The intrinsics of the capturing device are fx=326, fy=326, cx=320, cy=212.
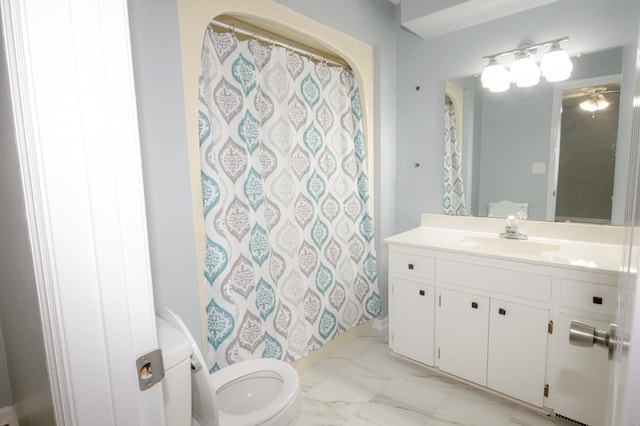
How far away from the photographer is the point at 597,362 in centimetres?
148

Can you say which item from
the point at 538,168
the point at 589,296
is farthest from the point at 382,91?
the point at 589,296

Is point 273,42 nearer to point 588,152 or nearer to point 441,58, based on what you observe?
point 441,58

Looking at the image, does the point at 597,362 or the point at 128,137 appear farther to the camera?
the point at 597,362

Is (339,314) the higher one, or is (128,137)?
(128,137)

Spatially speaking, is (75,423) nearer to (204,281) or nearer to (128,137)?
(128,137)

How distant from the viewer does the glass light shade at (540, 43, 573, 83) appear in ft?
6.04

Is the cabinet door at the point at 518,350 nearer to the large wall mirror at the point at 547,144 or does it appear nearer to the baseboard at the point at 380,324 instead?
the large wall mirror at the point at 547,144

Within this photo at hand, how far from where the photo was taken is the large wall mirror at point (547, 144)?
1.80 m

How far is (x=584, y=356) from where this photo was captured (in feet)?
4.96

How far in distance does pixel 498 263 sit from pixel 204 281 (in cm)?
152

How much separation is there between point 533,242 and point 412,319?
87 cm

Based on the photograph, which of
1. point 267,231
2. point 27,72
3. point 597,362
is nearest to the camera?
point 27,72

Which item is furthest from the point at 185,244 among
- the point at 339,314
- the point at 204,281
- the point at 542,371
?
the point at 542,371

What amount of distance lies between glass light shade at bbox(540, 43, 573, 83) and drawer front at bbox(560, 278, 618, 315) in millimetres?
1184
